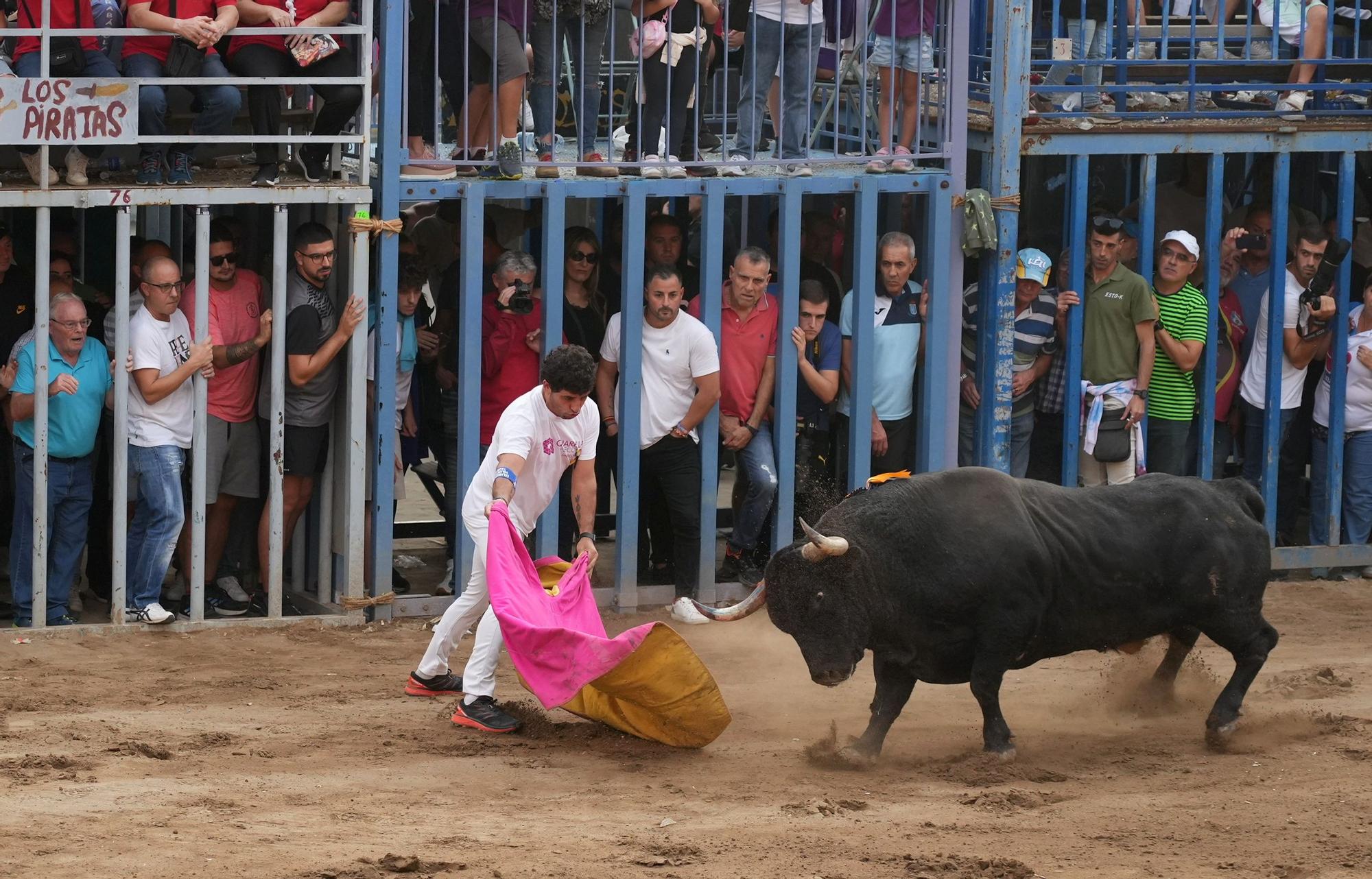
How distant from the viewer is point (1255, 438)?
1264 centimetres

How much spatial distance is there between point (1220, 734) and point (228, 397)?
5591mm

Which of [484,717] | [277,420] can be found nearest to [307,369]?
[277,420]

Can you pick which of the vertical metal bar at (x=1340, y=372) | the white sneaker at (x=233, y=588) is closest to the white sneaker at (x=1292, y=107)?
the vertical metal bar at (x=1340, y=372)

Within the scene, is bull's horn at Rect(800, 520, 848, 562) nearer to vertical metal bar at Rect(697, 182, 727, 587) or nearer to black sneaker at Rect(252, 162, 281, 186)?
vertical metal bar at Rect(697, 182, 727, 587)

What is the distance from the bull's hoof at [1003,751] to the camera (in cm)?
867

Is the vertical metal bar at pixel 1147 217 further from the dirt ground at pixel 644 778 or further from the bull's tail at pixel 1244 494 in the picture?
the bull's tail at pixel 1244 494

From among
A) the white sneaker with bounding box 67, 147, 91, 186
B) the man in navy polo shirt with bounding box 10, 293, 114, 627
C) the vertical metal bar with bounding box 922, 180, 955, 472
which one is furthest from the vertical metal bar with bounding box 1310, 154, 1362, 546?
the white sneaker with bounding box 67, 147, 91, 186

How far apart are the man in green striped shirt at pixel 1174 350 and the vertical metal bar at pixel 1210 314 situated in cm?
7

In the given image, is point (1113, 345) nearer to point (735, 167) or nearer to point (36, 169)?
point (735, 167)

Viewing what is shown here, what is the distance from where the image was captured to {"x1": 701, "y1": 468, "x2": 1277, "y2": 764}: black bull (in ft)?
27.3

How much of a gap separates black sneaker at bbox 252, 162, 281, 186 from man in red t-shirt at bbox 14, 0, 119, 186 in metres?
0.91

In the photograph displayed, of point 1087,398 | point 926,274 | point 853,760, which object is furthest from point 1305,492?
point 853,760

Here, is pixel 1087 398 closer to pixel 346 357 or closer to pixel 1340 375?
pixel 1340 375

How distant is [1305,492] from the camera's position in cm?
1382
